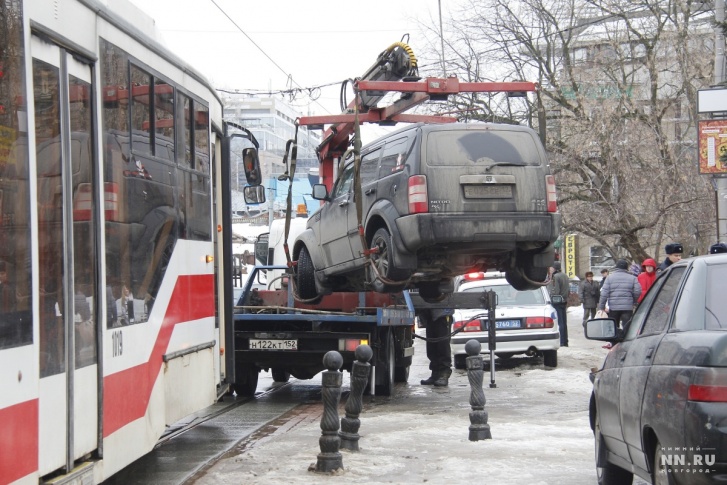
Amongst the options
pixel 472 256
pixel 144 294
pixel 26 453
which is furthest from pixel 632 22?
pixel 26 453

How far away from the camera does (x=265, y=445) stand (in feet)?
32.7

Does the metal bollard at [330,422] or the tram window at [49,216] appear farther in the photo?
the metal bollard at [330,422]

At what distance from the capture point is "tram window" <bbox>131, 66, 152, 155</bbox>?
6879mm

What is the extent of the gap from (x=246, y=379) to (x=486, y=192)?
221 inches

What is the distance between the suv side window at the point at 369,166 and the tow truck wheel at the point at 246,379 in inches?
145

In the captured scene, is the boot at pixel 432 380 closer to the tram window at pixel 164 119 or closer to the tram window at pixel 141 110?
the tram window at pixel 164 119

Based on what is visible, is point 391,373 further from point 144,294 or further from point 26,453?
point 26,453

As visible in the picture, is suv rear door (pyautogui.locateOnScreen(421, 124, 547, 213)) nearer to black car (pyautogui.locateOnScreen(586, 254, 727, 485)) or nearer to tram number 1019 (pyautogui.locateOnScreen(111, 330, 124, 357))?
black car (pyautogui.locateOnScreen(586, 254, 727, 485))

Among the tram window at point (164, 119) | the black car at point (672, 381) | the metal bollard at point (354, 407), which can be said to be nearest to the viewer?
the black car at point (672, 381)

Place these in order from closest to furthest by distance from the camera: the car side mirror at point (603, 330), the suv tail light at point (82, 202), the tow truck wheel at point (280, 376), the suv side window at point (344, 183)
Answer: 1. the suv tail light at point (82, 202)
2. the car side mirror at point (603, 330)
3. the suv side window at point (344, 183)
4. the tow truck wheel at point (280, 376)

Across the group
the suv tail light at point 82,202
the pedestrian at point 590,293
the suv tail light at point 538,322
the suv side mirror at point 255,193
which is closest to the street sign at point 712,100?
the suv tail light at point 538,322

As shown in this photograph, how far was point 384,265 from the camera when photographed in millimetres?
Answer: 11117

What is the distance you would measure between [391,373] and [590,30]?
68.0ft

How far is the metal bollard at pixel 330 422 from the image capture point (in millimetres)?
8320
